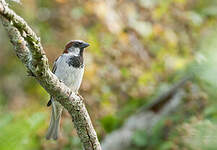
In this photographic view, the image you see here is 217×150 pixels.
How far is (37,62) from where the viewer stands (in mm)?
1771

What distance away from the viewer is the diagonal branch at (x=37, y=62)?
1.55m

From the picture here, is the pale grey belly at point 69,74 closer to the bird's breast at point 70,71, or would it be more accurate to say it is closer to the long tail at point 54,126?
the bird's breast at point 70,71

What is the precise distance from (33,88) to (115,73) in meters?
2.48

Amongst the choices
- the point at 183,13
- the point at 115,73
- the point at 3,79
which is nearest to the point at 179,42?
the point at 183,13

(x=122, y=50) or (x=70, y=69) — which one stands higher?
(x=122, y=50)

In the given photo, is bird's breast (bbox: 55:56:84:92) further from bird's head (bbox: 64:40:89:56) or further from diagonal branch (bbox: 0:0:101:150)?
diagonal branch (bbox: 0:0:101:150)

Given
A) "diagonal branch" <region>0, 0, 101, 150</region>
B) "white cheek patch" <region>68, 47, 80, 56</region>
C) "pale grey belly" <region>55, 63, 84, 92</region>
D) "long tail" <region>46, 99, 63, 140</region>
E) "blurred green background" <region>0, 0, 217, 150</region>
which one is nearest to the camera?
"diagonal branch" <region>0, 0, 101, 150</region>

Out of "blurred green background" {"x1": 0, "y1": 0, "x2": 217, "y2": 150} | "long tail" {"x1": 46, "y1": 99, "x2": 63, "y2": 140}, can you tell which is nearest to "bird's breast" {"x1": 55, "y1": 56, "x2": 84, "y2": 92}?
"long tail" {"x1": 46, "y1": 99, "x2": 63, "y2": 140}

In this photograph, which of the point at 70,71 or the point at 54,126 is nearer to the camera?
the point at 70,71

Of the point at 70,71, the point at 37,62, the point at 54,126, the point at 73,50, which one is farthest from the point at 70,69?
the point at 37,62

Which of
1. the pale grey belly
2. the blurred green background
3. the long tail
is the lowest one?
the long tail

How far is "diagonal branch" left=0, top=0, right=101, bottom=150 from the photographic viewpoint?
1.55 m

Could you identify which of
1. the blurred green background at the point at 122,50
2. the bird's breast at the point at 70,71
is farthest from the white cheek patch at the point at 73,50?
the blurred green background at the point at 122,50

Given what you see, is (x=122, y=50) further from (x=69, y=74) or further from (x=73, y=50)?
(x=69, y=74)
